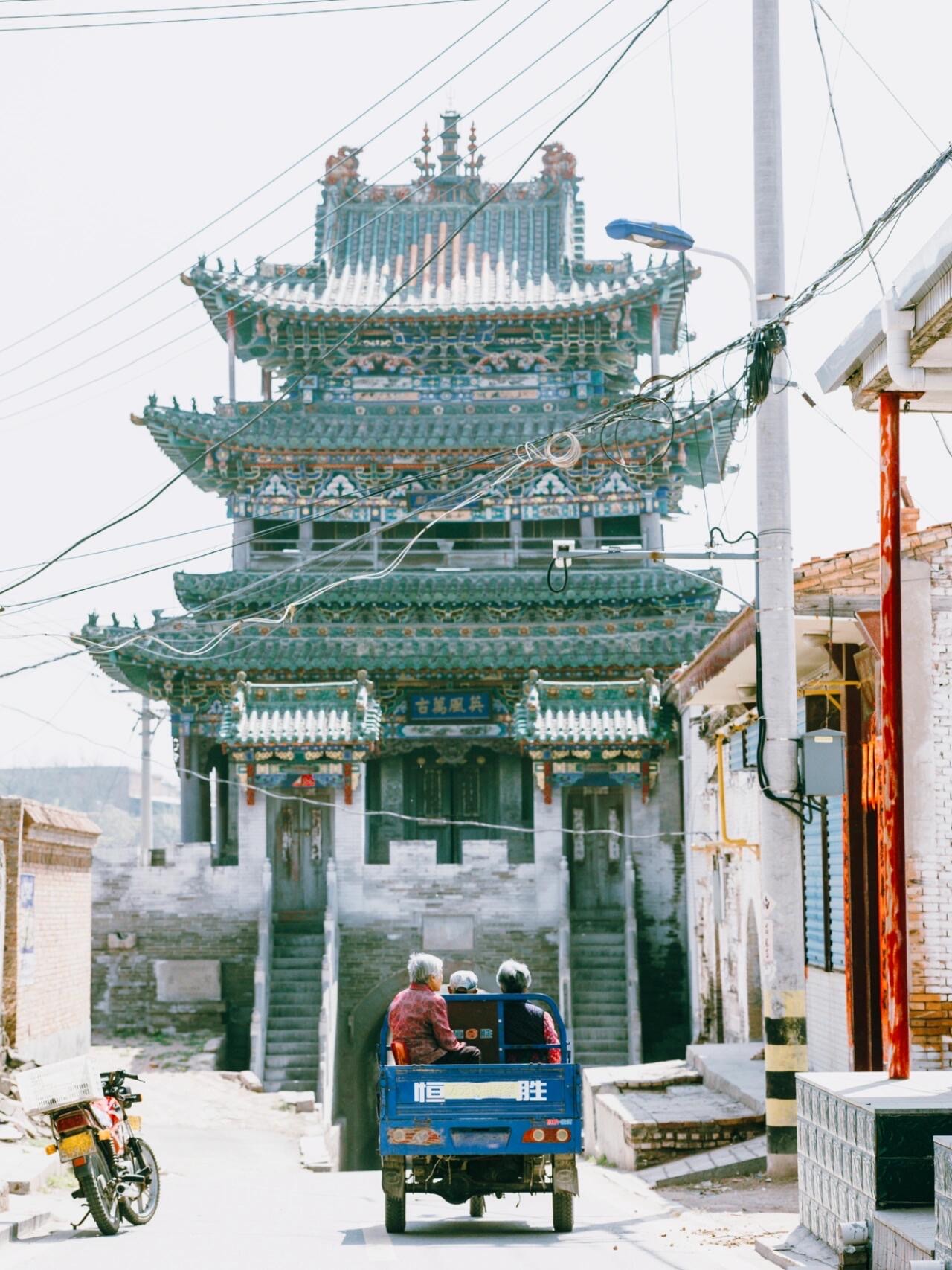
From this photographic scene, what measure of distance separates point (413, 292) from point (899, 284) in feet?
91.7

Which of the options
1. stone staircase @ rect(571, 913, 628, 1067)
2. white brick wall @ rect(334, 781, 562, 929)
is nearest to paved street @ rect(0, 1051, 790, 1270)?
stone staircase @ rect(571, 913, 628, 1067)

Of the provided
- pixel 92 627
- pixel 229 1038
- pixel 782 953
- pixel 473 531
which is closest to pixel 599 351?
pixel 473 531

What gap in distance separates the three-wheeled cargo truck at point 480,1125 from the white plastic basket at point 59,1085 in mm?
2075

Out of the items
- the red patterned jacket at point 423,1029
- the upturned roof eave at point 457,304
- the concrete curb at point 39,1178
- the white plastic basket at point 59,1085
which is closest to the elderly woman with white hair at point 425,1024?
the red patterned jacket at point 423,1029

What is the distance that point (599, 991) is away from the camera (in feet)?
91.6

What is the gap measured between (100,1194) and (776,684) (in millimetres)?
5877

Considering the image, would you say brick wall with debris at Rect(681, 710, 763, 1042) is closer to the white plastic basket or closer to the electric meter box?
the electric meter box

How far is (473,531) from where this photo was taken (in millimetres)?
36812

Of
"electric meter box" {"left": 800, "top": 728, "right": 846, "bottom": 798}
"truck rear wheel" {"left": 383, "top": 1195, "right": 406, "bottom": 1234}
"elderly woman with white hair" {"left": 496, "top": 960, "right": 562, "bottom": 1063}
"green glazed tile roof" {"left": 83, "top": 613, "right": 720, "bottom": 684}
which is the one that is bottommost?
"truck rear wheel" {"left": 383, "top": 1195, "right": 406, "bottom": 1234}

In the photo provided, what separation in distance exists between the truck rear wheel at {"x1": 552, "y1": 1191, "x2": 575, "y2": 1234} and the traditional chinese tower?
1464 cm

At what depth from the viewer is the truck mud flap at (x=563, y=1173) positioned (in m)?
11.5

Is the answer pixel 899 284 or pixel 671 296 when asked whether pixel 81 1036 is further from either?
pixel 671 296

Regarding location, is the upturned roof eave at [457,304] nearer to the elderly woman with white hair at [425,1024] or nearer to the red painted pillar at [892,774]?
the elderly woman with white hair at [425,1024]

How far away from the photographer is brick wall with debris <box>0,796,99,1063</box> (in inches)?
764
